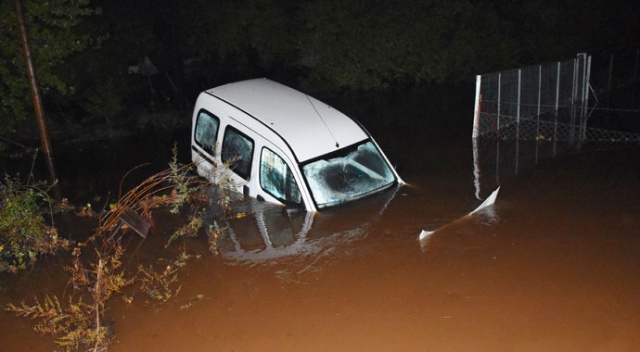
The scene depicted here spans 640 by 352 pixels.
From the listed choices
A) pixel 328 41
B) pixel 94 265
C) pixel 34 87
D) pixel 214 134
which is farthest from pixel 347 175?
pixel 328 41

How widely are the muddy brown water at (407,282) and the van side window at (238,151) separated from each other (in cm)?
77

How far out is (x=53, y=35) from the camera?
512 inches

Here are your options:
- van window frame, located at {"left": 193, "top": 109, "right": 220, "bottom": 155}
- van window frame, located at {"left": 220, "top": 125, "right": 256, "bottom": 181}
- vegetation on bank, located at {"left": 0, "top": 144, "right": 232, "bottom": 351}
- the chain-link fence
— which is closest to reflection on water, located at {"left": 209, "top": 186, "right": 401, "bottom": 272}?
vegetation on bank, located at {"left": 0, "top": 144, "right": 232, "bottom": 351}

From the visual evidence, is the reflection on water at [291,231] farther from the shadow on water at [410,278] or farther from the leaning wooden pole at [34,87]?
the leaning wooden pole at [34,87]

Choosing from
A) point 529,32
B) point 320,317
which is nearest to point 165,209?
point 320,317

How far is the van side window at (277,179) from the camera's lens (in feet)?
25.7

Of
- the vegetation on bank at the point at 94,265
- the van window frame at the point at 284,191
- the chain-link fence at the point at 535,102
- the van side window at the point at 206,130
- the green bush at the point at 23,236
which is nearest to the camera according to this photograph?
the vegetation on bank at the point at 94,265

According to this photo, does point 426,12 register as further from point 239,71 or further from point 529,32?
point 239,71

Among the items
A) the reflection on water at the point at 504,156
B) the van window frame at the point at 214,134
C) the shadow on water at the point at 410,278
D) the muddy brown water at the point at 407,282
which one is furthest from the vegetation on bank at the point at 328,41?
the muddy brown water at the point at 407,282

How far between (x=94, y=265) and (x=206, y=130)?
13.7 feet

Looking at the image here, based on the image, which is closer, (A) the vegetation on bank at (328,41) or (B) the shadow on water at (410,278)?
(B) the shadow on water at (410,278)

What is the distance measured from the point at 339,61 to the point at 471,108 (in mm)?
7091

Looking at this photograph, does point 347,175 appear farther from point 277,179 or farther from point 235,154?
point 235,154

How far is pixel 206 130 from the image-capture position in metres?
9.71
